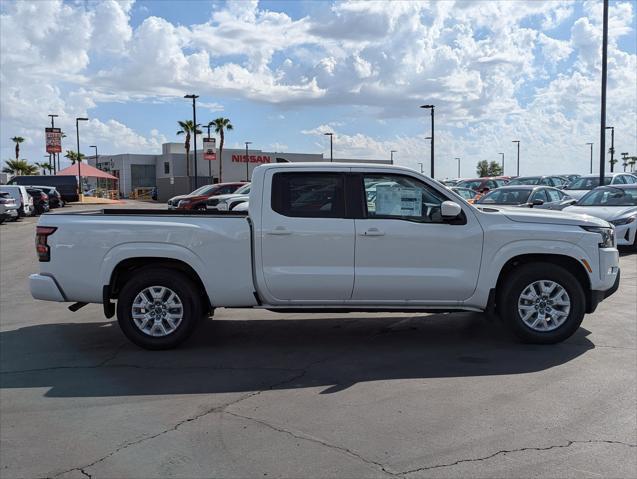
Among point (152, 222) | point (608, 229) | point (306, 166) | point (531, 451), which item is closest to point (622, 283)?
point (608, 229)

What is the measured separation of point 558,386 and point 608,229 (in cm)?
229

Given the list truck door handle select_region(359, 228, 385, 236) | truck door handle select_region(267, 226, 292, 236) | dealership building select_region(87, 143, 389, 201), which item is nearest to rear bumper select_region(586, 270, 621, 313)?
truck door handle select_region(359, 228, 385, 236)

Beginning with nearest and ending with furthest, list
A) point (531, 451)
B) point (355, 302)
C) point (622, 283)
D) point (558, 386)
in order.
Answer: point (531, 451)
point (558, 386)
point (355, 302)
point (622, 283)

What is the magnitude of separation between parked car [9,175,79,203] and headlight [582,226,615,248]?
1777 inches

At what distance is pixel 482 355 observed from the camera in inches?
245

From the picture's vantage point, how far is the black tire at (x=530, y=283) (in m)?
6.42

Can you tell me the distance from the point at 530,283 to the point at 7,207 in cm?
2563

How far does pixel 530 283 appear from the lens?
642 centimetres

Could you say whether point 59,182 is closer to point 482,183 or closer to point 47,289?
point 482,183

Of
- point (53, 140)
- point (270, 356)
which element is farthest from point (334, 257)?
point (53, 140)

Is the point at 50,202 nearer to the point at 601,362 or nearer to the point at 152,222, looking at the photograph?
the point at 152,222

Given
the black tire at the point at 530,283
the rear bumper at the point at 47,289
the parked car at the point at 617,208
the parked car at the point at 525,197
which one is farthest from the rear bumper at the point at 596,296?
the parked car at the point at 525,197

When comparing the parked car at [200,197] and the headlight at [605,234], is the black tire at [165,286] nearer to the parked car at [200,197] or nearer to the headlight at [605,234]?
the headlight at [605,234]

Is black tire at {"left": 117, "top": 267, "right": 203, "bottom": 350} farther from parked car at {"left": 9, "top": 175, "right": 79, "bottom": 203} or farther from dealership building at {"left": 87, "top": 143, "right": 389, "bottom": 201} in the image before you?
dealership building at {"left": 87, "top": 143, "right": 389, "bottom": 201}
